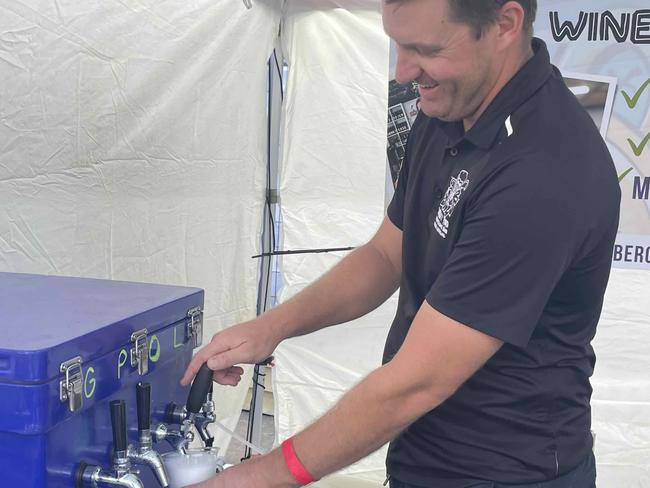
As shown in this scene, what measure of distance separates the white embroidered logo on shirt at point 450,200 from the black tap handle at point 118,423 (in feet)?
1.67

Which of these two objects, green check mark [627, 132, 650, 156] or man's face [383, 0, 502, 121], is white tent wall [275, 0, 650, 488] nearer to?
green check mark [627, 132, 650, 156]

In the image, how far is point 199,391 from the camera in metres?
1.12

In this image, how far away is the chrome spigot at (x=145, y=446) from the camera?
0.99 m

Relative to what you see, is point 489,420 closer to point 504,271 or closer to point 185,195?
point 504,271

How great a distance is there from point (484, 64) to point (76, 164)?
113cm

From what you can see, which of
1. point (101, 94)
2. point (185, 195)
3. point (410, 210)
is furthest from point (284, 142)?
point (410, 210)

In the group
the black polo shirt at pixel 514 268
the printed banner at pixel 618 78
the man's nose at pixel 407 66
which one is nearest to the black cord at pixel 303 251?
the printed banner at pixel 618 78

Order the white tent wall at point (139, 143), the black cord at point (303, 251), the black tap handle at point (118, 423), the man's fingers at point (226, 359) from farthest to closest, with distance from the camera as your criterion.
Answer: the black cord at point (303, 251), the white tent wall at point (139, 143), the man's fingers at point (226, 359), the black tap handle at point (118, 423)

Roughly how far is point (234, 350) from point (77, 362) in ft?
1.23

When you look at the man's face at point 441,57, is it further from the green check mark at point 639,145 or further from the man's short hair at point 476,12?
the green check mark at point 639,145

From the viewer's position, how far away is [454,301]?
0.98 metres

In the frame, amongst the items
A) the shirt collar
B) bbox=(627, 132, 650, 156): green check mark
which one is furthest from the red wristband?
bbox=(627, 132, 650, 156): green check mark

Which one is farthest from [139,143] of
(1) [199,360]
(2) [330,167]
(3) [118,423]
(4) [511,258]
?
(4) [511,258]

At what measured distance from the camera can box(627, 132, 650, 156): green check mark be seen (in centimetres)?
231
